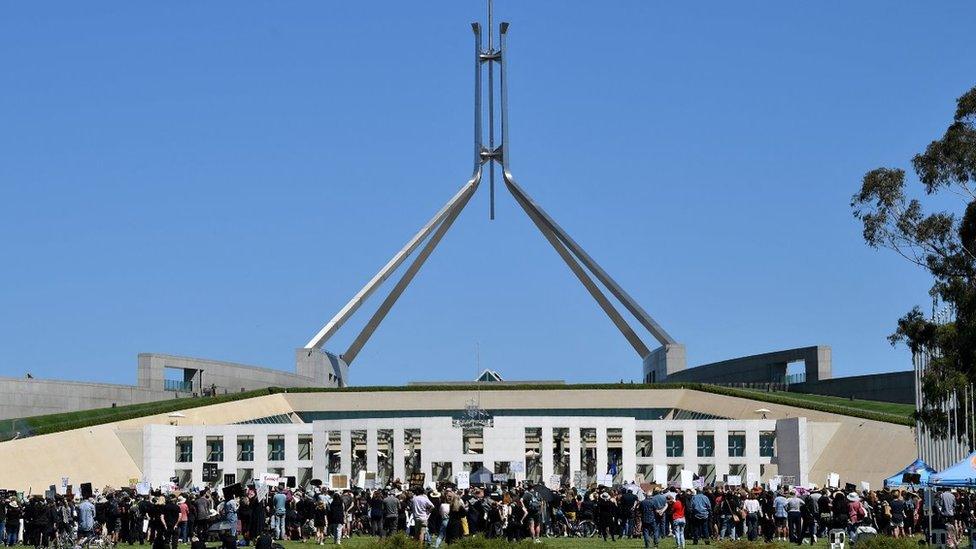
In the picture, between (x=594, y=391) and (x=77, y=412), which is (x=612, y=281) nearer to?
(x=594, y=391)

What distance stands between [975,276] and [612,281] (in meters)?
27.9

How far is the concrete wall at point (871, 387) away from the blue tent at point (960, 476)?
76.8 ft

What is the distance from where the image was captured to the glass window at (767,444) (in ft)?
124

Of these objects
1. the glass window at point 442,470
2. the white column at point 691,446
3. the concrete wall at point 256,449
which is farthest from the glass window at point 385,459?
the white column at point 691,446

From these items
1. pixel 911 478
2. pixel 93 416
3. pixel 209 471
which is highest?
pixel 93 416

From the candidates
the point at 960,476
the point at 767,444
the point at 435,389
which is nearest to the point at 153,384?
the point at 435,389

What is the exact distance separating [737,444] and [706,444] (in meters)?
0.77

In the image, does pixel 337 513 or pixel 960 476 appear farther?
pixel 337 513

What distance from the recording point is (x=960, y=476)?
19.5 metres

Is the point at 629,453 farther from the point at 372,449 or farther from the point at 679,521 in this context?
the point at 679,521

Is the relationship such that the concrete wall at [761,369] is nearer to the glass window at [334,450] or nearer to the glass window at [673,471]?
the glass window at [673,471]

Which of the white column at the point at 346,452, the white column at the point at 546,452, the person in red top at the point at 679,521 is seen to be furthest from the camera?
the white column at the point at 346,452

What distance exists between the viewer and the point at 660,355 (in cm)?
5188

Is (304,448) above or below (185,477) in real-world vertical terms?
above
